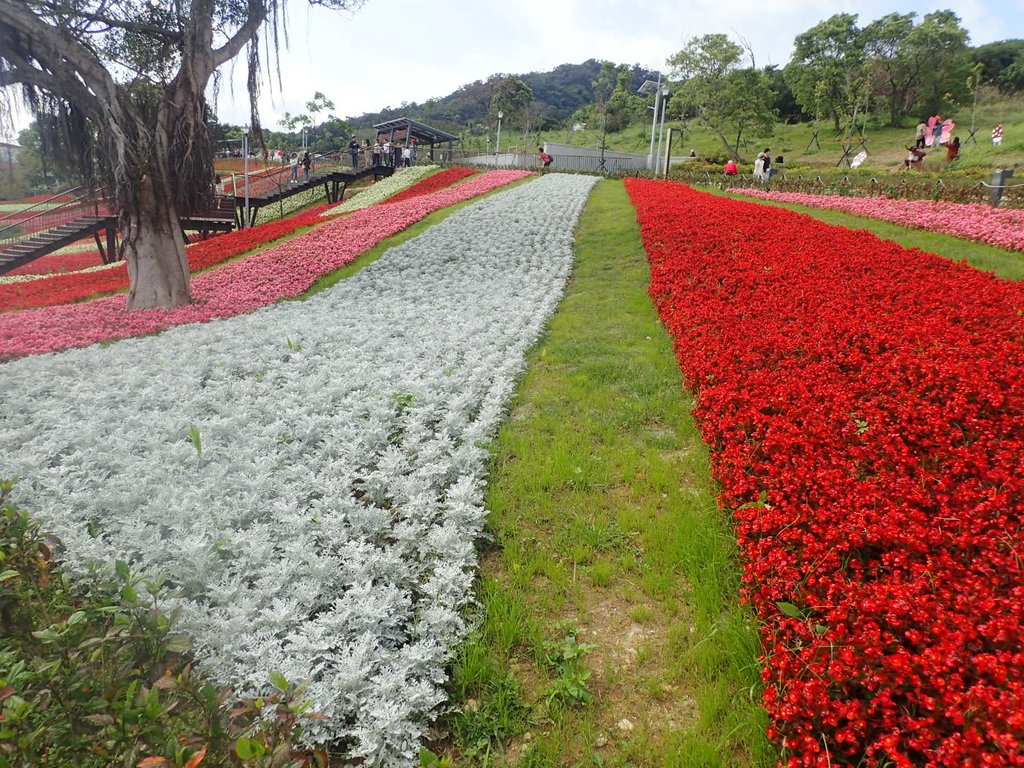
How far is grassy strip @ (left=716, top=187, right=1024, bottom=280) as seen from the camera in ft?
28.7

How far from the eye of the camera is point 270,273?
1257 cm

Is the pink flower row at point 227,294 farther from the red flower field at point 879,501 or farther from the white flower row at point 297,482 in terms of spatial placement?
the red flower field at point 879,501

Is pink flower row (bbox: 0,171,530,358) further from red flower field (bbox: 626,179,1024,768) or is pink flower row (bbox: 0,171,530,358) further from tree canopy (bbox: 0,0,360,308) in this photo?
red flower field (bbox: 626,179,1024,768)

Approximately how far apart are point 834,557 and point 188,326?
952 cm

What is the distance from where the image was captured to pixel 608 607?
328 centimetres

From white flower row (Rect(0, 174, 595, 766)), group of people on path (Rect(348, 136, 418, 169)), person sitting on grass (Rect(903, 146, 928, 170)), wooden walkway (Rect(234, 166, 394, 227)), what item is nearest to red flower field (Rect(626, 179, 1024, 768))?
white flower row (Rect(0, 174, 595, 766))

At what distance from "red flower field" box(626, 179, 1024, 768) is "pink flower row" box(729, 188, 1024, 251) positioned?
493 cm

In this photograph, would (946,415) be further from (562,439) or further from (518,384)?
(518,384)

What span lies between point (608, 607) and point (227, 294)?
10.7 metres

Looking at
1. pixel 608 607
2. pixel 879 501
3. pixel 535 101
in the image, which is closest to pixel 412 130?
pixel 608 607

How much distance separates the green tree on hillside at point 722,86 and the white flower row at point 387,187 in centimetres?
2427

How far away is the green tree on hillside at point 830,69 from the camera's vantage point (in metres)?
45.2

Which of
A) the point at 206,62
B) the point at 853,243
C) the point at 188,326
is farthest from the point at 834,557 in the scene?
the point at 206,62

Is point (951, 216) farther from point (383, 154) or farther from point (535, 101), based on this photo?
point (535, 101)
